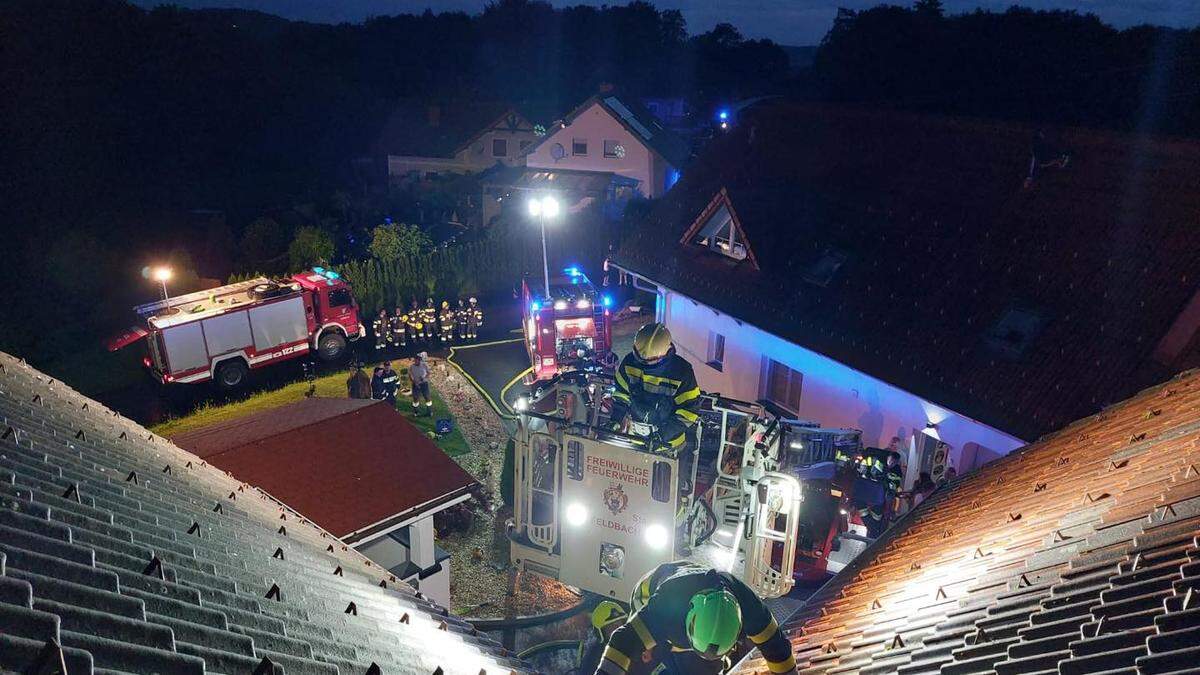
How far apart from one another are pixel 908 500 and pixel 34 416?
11100 millimetres

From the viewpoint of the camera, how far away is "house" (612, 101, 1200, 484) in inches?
472

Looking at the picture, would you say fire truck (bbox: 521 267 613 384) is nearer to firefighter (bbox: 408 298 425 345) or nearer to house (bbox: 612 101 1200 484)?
house (bbox: 612 101 1200 484)

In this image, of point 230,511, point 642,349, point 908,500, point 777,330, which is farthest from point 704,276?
point 230,511

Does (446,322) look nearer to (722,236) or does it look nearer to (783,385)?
(722,236)

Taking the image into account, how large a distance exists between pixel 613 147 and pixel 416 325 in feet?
58.7

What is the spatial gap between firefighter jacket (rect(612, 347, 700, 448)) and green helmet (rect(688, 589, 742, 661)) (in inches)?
166

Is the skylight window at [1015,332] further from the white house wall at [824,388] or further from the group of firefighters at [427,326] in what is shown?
the group of firefighters at [427,326]

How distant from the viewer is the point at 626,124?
119 ft

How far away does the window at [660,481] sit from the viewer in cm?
915

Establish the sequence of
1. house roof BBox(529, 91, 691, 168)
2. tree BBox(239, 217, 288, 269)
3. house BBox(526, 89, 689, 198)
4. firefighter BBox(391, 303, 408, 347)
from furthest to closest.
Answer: house BBox(526, 89, 689, 198), house roof BBox(529, 91, 691, 168), tree BBox(239, 217, 288, 269), firefighter BBox(391, 303, 408, 347)

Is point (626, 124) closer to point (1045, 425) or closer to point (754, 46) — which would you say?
point (1045, 425)

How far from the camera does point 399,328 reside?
22047mm

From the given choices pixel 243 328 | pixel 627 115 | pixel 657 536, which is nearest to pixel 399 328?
pixel 243 328

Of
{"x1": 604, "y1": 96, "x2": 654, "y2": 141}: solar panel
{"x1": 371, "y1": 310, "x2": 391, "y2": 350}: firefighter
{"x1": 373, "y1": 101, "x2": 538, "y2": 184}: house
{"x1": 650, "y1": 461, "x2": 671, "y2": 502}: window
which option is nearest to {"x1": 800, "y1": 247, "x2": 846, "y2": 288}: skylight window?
{"x1": 650, "y1": 461, "x2": 671, "y2": 502}: window
